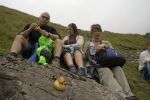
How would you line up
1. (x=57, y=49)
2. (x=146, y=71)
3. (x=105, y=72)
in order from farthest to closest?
(x=146, y=71) → (x=105, y=72) → (x=57, y=49)

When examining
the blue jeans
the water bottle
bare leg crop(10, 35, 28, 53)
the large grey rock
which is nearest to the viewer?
the large grey rock

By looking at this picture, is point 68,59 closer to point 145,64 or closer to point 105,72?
point 105,72

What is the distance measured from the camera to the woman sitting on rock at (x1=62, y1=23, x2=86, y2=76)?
12289mm

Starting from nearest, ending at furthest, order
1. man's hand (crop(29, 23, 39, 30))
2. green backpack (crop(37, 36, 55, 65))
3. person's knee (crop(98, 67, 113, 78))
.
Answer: green backpack (crop(37, 36, 55, 65)), person's knee (crop(98, 67, 113, 78)), man's hand (crop(29, 23, 39, 30))

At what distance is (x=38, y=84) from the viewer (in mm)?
9188

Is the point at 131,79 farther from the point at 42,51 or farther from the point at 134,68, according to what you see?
the point at 42,51

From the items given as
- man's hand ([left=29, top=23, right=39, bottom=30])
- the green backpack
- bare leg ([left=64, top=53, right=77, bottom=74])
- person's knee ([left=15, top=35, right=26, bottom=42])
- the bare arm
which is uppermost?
man's hand ([left=29, top=23, right=39, bottom=30])

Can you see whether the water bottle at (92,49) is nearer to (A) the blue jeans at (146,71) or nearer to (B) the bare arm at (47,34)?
(B) the bare arm at (47,34)

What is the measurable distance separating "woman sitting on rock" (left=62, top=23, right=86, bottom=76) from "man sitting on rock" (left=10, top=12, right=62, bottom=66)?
0.52 metres

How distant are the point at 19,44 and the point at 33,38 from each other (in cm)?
109

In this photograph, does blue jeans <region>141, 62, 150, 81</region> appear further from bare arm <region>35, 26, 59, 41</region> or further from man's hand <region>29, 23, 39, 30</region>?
man's hand <region>29, 23, 39, 30</region>

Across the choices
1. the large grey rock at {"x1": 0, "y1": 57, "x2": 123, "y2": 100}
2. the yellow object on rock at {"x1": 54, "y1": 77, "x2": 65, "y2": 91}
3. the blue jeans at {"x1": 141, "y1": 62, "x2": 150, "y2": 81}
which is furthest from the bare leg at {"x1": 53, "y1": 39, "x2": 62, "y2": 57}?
the blue jeans at {"x1": 141, "y1": 62, "x2": 150, "y2": 81}

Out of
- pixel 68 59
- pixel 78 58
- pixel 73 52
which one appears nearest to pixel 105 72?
pixel 78 58

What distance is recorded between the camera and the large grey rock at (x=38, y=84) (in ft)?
28.8
